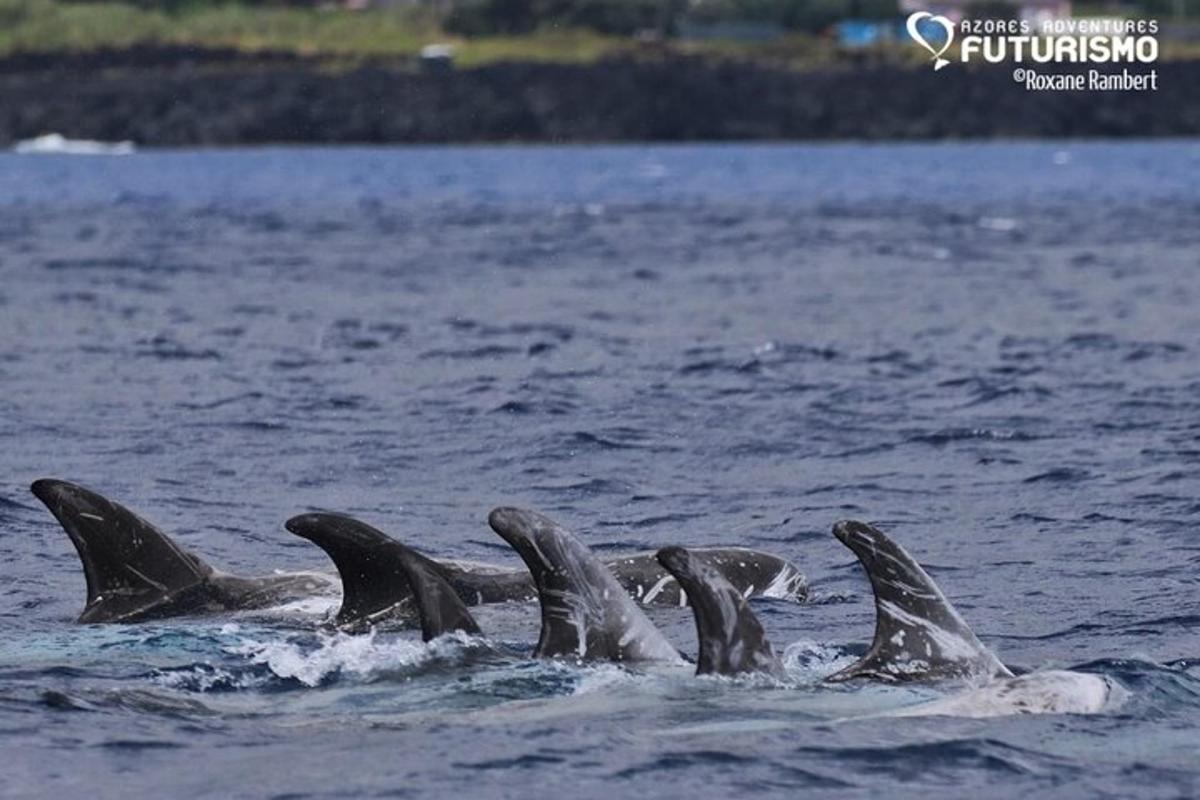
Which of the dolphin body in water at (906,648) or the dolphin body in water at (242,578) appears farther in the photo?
the dolphin body in water at (242,578)

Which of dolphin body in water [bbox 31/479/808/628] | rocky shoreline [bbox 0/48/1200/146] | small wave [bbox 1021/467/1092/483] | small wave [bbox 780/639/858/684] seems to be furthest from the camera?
rocky shoreline [bbox 0/48/1200/146]

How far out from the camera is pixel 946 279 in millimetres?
44750

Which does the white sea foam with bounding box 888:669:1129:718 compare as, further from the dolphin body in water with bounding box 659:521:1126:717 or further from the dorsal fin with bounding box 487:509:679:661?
the dorsal fin with bounding box 487:509:679:661

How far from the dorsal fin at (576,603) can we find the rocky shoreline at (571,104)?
13492 centimetres

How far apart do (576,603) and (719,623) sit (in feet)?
2.81

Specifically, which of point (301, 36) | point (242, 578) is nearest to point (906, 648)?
point (242, 578)

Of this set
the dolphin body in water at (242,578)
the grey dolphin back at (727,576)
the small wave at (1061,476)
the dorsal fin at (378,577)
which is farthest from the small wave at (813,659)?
the small wave at (1061,476)

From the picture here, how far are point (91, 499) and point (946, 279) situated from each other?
103ft

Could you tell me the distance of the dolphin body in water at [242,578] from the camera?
1437cm

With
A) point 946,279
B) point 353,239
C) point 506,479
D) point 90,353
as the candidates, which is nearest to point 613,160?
point 353,239

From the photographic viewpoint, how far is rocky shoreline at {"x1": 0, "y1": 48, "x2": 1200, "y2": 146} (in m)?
149

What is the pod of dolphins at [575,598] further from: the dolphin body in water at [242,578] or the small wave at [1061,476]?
the small wave at [1061,476]

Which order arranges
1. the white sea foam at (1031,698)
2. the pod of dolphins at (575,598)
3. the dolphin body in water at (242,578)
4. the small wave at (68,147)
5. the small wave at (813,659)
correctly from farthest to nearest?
1. the small wave at (68,147)
2. the dolphin body in water at (242,578)
3. the small wave at (813,659)
4. the pod of dolphins at (575,598)
5. the white sea foam at (1031,698)

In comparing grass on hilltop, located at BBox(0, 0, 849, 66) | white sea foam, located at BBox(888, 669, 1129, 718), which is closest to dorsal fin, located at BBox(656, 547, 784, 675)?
white sea foam, located at BBox(888, 669, 1129, 718)
